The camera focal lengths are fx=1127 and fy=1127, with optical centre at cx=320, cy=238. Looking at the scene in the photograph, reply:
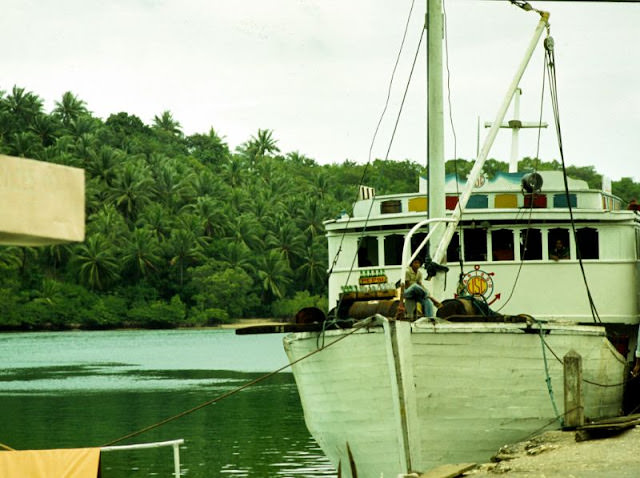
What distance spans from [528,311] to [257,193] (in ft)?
319

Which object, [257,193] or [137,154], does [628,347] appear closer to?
[257,193]

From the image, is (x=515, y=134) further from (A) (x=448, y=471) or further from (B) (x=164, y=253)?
(B) (x=164, y=253)

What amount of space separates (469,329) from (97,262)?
89695 mm

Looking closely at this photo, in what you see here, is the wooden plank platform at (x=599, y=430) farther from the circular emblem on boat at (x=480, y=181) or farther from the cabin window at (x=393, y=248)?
the circular emblem on boat at (x=480, y=181)

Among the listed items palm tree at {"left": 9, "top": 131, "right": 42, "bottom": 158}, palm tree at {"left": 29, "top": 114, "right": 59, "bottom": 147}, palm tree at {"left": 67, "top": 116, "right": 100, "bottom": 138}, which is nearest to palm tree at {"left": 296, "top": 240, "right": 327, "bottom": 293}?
palm tree at {"left": 9, "top": 131, "right": 42, "bottom": 158}

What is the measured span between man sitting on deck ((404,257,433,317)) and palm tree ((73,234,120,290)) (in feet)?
281

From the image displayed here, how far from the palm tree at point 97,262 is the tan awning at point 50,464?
91006 mm

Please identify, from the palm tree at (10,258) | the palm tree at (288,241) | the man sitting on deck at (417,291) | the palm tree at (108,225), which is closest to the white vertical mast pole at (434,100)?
the man sitting on deck at (417,291)

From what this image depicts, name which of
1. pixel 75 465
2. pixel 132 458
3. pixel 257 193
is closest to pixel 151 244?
pixel 257 193

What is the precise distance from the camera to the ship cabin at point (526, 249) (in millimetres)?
18266

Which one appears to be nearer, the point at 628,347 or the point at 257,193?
the point at 628,347

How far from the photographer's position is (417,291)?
1466 cm

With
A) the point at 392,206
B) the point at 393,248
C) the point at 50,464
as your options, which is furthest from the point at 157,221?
the point at 50,464

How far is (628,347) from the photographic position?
18750 mm
